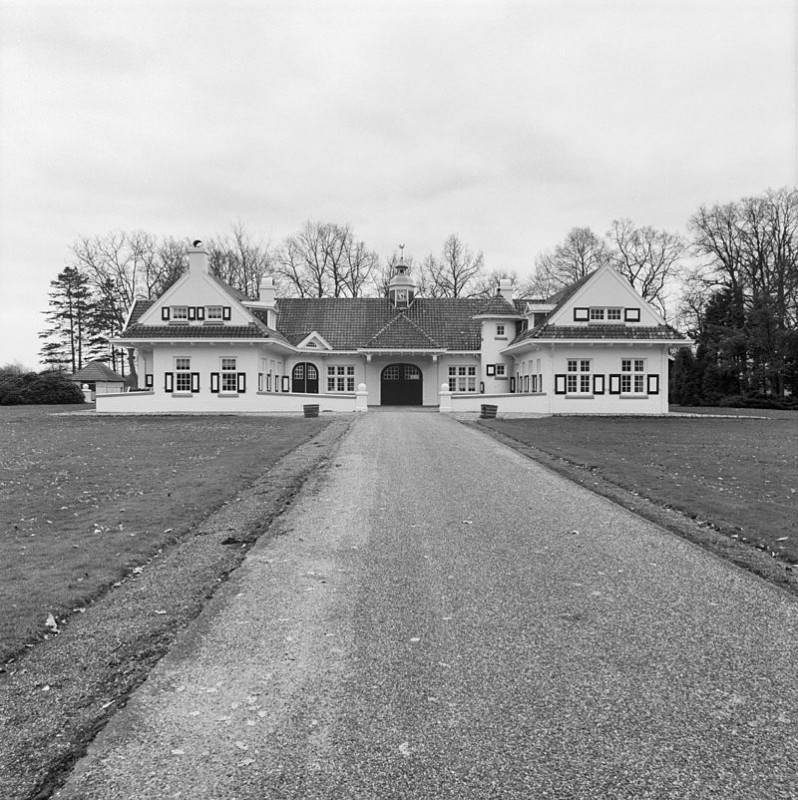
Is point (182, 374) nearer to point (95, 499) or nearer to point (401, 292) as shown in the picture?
point (401, 292)

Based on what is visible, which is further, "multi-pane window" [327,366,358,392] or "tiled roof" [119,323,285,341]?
"multi-pane window" [327,366,358,392]

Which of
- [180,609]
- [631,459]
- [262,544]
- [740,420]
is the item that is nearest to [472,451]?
[631,459]

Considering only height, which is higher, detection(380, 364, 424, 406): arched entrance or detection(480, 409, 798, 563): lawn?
detection(380, 364, 424, 406): arched entrance

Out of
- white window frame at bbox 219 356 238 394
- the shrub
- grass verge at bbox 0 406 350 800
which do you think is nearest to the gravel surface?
grass verge at bbox 0 406 350 800

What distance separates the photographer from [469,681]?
13.3ft

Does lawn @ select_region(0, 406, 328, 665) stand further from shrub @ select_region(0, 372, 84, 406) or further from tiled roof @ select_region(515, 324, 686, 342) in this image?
shrub @ select_region(0, 372, 84, 406)

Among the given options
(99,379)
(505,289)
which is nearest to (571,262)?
(505,289)

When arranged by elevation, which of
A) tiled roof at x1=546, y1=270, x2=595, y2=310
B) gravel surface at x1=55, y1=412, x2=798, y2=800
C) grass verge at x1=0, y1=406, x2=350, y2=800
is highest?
tiled roof at x1=546, y1=270, x2=595, y2=310

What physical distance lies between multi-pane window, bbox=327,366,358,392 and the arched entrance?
73.6 inches

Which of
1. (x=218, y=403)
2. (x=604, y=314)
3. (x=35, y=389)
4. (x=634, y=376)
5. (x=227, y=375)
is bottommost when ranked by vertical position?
(x=218, y=403)

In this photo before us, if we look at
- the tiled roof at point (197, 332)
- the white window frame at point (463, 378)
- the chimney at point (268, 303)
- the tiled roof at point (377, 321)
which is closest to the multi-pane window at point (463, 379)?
the white window frame at point (463, 378)

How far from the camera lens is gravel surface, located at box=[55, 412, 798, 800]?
312cm

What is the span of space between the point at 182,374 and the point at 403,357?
12.6 metres

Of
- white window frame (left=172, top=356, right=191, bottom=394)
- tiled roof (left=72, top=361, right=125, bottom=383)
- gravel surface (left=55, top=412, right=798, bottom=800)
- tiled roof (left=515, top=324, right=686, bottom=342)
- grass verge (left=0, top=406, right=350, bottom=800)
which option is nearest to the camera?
gravel surface (left=55, top=412, right=798, bottom=800)
